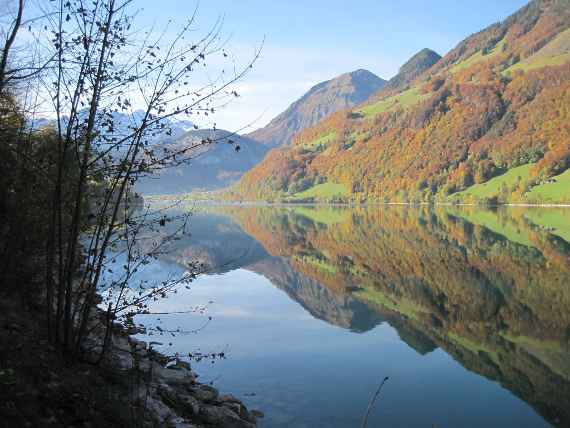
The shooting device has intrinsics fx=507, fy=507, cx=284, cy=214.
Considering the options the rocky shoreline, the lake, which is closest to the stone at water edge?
the rocky shoreline

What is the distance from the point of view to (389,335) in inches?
882

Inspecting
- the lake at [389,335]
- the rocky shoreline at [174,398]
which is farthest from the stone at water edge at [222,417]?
the lake at [389,335]

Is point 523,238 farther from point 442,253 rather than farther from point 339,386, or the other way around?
point 339,386

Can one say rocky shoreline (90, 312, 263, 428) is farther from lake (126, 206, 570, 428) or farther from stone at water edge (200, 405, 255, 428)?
lake (126, 206, 570, 428)

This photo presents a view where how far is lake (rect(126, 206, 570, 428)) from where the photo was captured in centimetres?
1457

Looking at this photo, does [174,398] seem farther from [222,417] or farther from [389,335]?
[389,335]

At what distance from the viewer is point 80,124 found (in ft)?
31.8

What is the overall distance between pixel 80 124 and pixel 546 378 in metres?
16.0

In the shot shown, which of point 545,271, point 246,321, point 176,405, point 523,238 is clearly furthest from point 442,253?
point 176,405

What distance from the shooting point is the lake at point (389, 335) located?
47.8 feet

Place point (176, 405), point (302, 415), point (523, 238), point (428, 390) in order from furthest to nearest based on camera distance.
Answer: point (523, 238)
point (428, 390)
point (302, 415)
point (176, 405)

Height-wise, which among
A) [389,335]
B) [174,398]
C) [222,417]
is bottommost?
[389,335]

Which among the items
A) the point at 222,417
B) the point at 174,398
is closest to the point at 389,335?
the point at 222,417

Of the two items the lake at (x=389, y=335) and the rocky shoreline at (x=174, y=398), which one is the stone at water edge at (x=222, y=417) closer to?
the rocky shoreline at (x=174, y=398)
